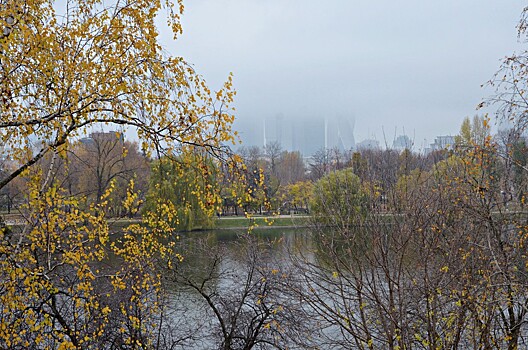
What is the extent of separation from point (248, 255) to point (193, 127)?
6.40 m

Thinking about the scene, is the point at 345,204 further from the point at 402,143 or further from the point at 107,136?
the point at 107,136

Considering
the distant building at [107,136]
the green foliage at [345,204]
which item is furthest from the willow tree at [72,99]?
the green foliage at [345,204]

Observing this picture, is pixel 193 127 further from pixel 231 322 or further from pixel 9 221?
pixel 231 322

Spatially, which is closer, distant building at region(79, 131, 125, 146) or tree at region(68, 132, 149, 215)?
distant building at region(79, 131, 125, 146)

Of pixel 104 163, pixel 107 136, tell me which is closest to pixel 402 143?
pixel 107 136

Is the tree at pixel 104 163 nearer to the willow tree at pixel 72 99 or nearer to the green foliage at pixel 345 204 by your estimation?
the willow tree at pixel 72 99

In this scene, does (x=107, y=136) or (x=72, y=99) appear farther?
(x=107, y=136)

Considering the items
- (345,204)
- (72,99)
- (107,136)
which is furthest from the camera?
(345,204)

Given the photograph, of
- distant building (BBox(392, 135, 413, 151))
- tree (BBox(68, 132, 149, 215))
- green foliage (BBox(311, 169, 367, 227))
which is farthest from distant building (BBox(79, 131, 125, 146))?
distant building (BBox(392, 135, 413, 151))

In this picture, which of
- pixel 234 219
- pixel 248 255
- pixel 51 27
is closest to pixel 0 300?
pixel 51 27

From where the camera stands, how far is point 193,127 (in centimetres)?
358

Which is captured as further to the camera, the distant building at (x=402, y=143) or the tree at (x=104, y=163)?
the distant building at (x=402, y=143)

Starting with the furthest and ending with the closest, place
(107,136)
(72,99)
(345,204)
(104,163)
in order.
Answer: (104,163) < (345,204) < (107,136) < (72,99)

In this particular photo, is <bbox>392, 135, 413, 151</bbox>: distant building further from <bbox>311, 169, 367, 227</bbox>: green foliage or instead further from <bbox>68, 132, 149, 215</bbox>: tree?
<bbox>68, 132, 149, 215</bbox>: tree
